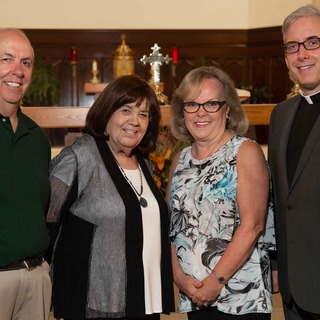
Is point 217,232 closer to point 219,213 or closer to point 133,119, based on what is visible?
point 219,213

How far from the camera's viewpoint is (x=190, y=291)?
3229mm

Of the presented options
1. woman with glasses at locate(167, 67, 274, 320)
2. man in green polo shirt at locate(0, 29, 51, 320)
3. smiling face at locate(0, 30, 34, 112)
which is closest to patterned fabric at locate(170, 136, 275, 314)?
woman with glasses at locate(167, 67, 274, 320)

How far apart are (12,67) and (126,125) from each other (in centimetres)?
54

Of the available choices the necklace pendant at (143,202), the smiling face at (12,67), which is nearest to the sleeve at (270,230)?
the necklace pendant at (143,202)

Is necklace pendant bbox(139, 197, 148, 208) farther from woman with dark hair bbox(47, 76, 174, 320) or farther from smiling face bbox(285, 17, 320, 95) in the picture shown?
smiling face bbox(285, 17, 320, 95)

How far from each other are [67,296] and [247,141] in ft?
3.25

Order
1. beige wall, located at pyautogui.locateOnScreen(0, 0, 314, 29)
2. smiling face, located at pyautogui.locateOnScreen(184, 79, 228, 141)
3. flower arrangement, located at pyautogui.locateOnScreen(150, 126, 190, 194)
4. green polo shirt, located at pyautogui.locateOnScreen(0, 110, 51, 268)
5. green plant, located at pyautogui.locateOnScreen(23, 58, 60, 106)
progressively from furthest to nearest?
beige wall, located at pyautogui.locateOnScreen(0, 0, 314, 29)
green plant, located at pyautogui.locateOnScreen(23, 58, 60, 106)
flower arrangement, located at pyautogui.locateOnScreen(150, 126, 190, 194)
smiling face, located at pyautogui.locateOnScreen(184, 79, 228, 141)
green polo shirt, located at pyautogui.locateOnScreen(0, 110, 51, 268)

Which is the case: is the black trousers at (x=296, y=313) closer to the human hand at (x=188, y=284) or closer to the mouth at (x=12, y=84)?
the human hand at (x=188, y=284)

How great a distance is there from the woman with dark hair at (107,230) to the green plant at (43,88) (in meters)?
5.84

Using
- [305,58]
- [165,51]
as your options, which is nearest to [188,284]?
[305,58]

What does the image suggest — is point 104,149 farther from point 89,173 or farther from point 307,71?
point 307,71

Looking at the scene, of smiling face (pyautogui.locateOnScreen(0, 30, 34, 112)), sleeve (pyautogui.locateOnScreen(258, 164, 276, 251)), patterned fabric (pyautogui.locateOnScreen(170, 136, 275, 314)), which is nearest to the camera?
smiling face (pyautogui.locateOnScreen(0, 30, 34, 112))

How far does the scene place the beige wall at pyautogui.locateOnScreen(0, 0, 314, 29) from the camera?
9703 millimetres

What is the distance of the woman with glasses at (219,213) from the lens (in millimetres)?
3182
